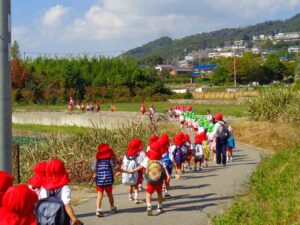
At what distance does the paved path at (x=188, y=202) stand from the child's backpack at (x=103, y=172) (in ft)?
2.02

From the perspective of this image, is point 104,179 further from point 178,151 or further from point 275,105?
point 275,105

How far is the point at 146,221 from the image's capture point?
932cm

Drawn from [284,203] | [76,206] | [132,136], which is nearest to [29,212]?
[284,203]

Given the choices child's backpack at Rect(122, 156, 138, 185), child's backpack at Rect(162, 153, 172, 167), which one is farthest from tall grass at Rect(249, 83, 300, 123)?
child's backpack at Rect(122, 156, 138, 185)

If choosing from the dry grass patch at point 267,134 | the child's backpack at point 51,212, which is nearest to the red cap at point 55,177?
the child's backpack at point 51,212

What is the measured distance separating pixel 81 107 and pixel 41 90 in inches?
771

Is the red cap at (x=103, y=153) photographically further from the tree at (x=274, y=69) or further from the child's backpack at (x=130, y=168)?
the tree at (x=274, y=69)

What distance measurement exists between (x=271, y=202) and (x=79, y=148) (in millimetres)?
9913

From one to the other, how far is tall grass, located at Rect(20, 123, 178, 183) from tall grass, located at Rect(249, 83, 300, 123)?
7.97 metres

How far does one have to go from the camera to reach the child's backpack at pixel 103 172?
32.1ft

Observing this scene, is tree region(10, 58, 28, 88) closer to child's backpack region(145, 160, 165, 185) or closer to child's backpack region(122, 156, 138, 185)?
child's backpack region(122, 156, 138, 185)

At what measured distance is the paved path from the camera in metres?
9.45

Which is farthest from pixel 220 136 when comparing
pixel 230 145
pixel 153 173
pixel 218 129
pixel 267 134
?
pixel 267 134

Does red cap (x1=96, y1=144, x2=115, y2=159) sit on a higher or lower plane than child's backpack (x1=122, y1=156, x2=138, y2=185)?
higher
